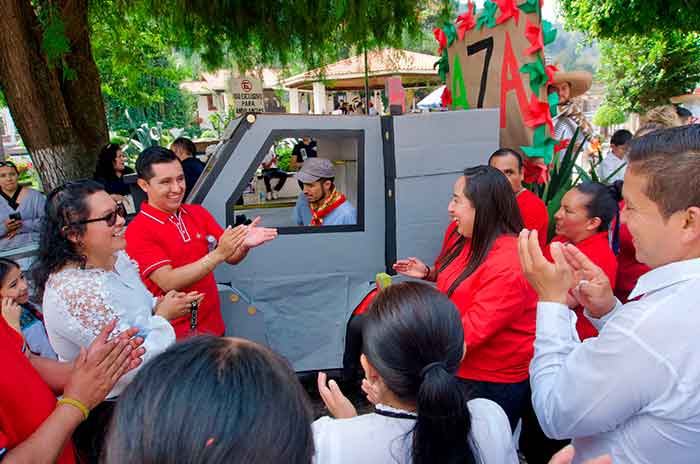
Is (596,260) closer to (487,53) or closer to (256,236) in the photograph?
(256,236)

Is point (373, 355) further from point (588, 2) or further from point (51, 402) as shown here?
point (588, 2)

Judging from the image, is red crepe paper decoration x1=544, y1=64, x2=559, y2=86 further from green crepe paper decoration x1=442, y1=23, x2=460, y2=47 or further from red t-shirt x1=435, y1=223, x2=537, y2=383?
red t-shirt x1=435, y1=223, x2=537, y2=383

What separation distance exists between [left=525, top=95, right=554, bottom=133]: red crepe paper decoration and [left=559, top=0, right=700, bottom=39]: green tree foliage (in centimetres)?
658

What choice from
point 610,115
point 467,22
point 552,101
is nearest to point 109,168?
point 467,22

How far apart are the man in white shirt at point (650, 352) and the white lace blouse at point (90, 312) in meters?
1.33

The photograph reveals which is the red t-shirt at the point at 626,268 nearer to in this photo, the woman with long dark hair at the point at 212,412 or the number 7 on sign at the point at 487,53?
the number 7 on sign at the point at 487,53

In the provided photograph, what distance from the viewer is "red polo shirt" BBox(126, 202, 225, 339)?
2.35 metres

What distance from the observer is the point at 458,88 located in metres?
4.38

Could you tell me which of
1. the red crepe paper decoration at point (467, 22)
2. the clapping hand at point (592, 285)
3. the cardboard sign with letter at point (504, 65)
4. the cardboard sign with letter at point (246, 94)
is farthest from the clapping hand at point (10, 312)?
the red crepe paper decoration at point (467, 22)

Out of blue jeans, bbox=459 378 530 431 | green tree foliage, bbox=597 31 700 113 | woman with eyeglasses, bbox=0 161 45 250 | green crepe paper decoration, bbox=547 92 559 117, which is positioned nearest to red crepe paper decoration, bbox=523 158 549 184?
green crepe paper decoration, bbox=547 92 559 117

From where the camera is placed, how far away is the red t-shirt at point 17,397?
3.97 feet

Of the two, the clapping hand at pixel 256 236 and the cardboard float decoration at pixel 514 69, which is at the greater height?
the cardboard float decoration at pixel 514 69

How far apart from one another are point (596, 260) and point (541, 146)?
145 cm

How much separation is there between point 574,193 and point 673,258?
60.7 inches
